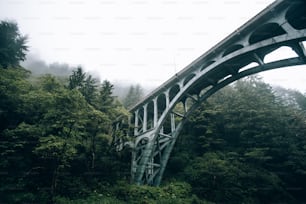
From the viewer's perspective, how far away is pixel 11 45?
1708 cm

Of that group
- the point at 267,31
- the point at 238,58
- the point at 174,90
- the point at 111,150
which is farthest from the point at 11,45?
the point at 267,31

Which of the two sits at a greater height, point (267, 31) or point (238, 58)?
point (267, 31)

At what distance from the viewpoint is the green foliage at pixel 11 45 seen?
1590 cm

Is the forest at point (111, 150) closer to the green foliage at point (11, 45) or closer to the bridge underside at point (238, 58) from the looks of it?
the green foliage at point (11, 45)

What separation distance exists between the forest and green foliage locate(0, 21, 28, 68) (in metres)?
0.11

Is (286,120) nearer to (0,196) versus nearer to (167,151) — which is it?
(167,151)

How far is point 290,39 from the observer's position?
5.59 meters

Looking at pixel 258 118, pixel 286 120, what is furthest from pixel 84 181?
pixel 286 120

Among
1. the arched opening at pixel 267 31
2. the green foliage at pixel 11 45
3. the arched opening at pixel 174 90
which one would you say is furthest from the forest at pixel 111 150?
the arched opening at pixel 267 31

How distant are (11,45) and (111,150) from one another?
1528 centimetres

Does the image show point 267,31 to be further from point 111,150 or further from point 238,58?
point 111,150

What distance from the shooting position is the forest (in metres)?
8.41

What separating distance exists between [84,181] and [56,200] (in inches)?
88.6

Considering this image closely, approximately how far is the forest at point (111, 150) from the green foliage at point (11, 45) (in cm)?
11
